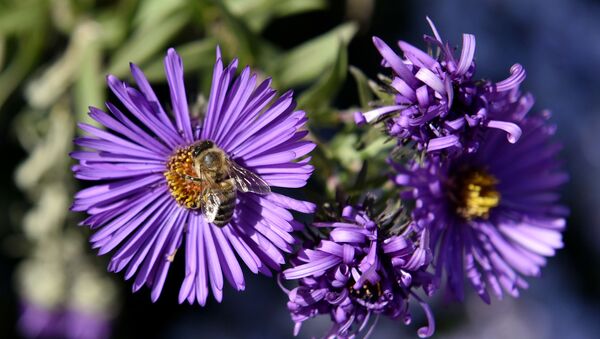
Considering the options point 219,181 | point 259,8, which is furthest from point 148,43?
point 219,181

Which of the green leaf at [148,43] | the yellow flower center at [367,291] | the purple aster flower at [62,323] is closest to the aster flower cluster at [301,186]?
the yellow flower center at [367,291]

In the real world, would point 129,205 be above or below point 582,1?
above

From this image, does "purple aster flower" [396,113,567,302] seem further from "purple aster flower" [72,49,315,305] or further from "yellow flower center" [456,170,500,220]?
"purple aster flower" [72,49,315,305]

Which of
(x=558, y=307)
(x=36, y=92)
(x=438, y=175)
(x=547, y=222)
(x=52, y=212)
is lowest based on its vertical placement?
(x=558, y=307)

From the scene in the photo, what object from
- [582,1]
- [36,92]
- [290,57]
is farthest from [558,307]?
[36,92]

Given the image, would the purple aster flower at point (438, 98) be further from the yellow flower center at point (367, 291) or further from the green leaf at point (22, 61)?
the green leaf at point (22, 61)

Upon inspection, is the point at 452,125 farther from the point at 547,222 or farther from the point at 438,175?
the point at 547,222

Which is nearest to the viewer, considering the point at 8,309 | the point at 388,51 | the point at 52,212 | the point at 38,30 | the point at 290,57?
the point at 388,51

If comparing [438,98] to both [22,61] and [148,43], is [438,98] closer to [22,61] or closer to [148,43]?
[148,43]
